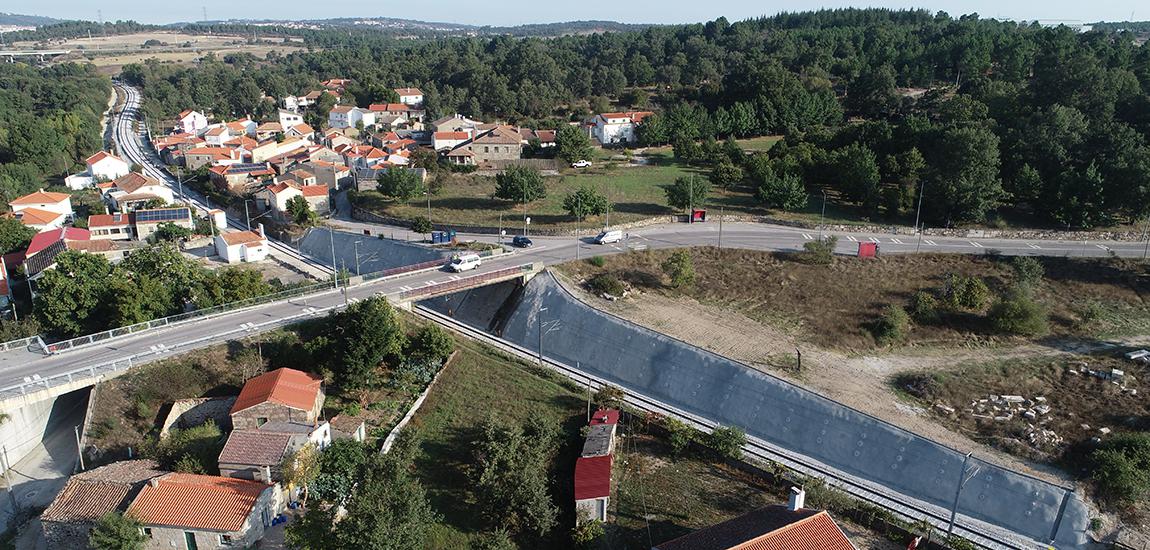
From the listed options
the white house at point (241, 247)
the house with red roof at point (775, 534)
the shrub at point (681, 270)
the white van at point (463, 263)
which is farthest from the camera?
the white house at point (241, 247)

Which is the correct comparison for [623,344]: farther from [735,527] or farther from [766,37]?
[766,37]

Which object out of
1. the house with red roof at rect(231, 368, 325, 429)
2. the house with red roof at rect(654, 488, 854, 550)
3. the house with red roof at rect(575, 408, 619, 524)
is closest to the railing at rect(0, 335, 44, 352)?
the house with red roof at rect(231, 368, 325, 429)

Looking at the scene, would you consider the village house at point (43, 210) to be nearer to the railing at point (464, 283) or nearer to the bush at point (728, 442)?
the railing at point (464, 283)

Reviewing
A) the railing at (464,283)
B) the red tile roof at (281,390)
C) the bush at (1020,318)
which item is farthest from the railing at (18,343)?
the bush at (1020,318)

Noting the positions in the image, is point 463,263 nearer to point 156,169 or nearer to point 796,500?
point 796,500

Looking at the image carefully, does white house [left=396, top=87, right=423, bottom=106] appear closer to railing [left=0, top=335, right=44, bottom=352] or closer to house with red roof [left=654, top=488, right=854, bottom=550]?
railing [left=0, top=335, right=44, bottom=352]

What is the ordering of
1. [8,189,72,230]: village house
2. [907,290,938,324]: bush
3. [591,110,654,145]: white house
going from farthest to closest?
[591,110,654,145]: white house < [8,189,72,230]: village house < [907,290,938,324]: bush
